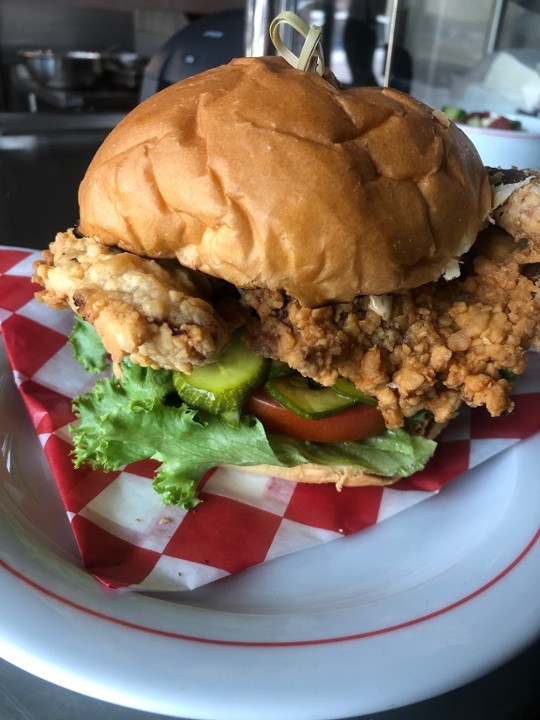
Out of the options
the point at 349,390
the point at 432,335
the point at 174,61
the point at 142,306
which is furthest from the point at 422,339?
the point at 174,61

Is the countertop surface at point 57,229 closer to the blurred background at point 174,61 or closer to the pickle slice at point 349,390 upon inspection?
the blurred background at point 174,61

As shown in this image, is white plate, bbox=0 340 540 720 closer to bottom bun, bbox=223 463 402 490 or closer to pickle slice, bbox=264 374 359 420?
bottom bun, bbox=223 463 402 490

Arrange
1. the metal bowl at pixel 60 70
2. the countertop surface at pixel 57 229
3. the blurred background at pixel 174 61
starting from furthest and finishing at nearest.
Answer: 1. the metal bowl at pixel 60 70
2. the blurred background at pixel 174 61
3. the countertop surface at pixel 57 229

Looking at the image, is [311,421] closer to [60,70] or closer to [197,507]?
[197,507]

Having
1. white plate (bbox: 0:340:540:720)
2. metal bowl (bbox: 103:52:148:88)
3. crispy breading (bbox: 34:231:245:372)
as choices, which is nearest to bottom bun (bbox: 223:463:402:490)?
white plate (bbox: 0:340:540:720)

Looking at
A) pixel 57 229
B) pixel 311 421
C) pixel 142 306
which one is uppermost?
pixel 142 306

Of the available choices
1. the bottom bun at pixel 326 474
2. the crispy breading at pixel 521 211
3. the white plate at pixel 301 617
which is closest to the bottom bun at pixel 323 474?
the bottom bun at pixel 326 474

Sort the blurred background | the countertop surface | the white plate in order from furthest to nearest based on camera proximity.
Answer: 1. the blurred background
2. the countertop surface
3. the white plate
